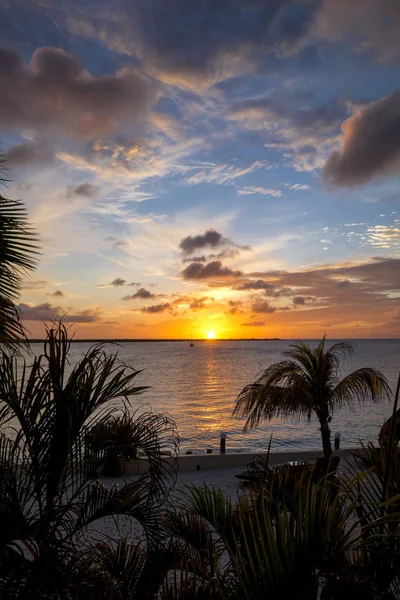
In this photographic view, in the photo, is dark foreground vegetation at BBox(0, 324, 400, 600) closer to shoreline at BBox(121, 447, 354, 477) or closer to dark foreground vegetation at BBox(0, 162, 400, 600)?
dark foreground vegetation at BBox(0, 162, 400, 600)

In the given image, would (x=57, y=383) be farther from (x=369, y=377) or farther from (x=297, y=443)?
(x=297, y=443)

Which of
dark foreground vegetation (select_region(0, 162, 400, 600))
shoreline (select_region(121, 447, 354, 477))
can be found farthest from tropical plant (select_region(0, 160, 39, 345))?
shoreline (select_region(121, 447, 354, 477))

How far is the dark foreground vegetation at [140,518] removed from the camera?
197 centimetres

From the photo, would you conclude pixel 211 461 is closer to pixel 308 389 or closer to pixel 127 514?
pixel 308 389

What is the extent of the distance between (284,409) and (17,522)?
9.18 m

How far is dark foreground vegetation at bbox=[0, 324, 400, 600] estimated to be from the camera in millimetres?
1968

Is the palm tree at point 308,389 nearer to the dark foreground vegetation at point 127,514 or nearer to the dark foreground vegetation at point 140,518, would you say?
the dark foreground vegetation at point 127,514

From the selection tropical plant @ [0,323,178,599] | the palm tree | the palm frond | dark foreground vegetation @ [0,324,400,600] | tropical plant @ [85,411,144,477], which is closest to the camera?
dark foreground vegetation @ [0,324,400,600]

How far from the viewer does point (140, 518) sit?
11.6 ft

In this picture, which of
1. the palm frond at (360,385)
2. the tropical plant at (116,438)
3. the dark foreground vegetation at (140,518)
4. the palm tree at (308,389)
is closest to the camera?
the dark foreground vegetation at (140,518)

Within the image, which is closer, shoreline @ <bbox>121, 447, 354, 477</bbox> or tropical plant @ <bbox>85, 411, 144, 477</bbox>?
tropical plant @ <bbox>85, 411, 144, 477</bbox>

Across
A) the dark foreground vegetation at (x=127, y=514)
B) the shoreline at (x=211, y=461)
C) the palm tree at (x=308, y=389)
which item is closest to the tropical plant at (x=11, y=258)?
the dark foreground vegetation at (x=127, y=514)

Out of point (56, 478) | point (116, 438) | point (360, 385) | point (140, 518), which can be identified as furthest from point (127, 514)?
point (360, 385)

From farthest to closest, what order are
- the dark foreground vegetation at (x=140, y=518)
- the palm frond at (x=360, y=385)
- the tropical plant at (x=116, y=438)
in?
the palm frond at (x=360, y=385) → the tropical plant at (x=116, y=438) → the dark foreground vegetation at (x=140, y=518)
